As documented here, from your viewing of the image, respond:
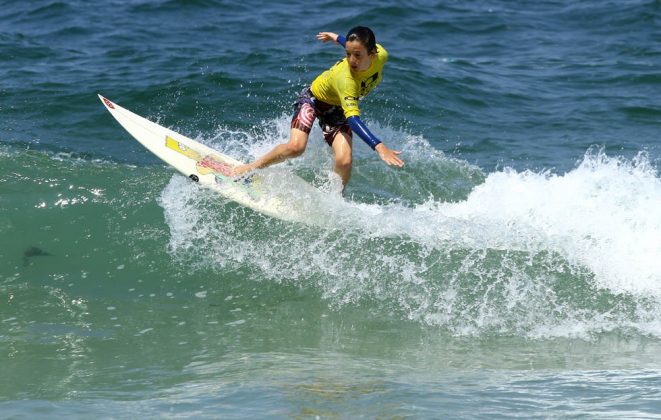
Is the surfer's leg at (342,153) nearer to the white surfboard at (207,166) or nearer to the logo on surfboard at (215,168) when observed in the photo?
the white surfboard at (207,166)

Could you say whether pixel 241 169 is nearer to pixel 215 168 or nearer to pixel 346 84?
pixel 215 168

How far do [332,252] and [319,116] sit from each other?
4.52 ft

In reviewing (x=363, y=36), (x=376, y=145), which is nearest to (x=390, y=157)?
(x=376, y=145)

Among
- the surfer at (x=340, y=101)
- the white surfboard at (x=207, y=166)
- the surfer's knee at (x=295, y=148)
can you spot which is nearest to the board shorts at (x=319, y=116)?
the surfer at (x=340, y=101)

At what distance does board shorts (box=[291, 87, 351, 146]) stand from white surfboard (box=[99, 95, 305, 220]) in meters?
0.74

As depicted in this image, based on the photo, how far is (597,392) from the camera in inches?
209

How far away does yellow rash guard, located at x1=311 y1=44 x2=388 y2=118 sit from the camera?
757 cm

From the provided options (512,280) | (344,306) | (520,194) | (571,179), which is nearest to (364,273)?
(344,306)

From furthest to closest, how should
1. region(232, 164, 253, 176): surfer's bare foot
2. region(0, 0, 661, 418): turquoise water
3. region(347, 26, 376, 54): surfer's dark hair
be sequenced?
region(232, 164, 253, 176): surfer's bare foot
region(347, 26, 376, 54): surfer's dark hair
region(0, 0, 661, 418): turquoise water

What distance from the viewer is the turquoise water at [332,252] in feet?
18.3

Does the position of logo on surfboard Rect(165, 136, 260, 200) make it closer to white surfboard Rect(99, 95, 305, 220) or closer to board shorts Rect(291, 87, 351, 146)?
white surfboard Rect(99, 95, 305, 220)

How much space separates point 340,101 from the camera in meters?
7.97

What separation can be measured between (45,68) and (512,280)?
31.2 ft

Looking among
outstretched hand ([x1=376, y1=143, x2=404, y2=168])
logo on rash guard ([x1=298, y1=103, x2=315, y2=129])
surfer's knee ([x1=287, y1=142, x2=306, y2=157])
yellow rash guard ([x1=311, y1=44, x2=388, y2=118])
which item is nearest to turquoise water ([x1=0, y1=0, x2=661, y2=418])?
surfer's knee ([x1=287, y1=142, x2=306, y2=157])
